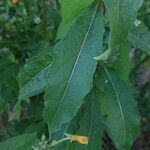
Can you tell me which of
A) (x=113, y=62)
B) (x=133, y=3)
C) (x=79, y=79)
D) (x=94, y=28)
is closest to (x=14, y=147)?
(x=79, y=79)

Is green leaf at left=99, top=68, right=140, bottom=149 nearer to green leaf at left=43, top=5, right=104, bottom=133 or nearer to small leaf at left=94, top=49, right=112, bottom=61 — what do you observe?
green leaf at left=43, top=5, right=104, bottom=133

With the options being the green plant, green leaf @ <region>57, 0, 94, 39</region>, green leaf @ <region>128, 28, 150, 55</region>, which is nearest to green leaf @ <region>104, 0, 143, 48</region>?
the green plant

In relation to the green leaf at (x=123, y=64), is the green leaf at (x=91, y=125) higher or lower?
lower

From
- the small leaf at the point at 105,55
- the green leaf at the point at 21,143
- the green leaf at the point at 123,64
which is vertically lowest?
the green leaf at the point at 21,143

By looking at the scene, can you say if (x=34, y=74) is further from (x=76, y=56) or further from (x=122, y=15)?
(x=122, y=15)

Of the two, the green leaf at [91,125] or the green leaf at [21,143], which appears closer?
the green leaf at [21,143]

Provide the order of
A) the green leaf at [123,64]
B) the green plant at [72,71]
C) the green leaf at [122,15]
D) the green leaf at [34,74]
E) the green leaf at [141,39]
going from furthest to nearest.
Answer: the green leaf at [123,64] < the green leaf at [141,39] < the green leaf at [34,74] < the green plant at [72,71] < the green leaf at [122,15]

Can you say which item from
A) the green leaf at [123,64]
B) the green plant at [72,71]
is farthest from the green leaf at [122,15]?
the green leaf at [123,64]

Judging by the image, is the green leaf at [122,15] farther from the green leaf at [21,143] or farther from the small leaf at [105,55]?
the green leaf at [21,143]
